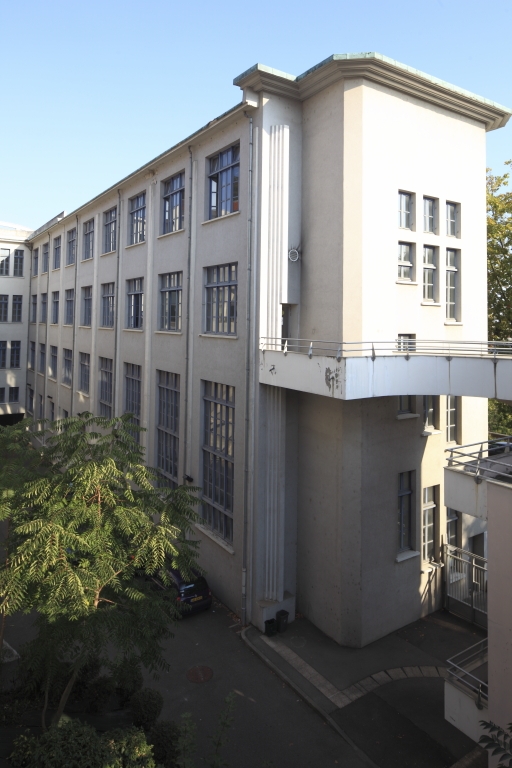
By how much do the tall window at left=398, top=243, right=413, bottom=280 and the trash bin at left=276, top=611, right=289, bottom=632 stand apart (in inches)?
414

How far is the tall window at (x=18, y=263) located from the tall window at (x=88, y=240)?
14.5 m

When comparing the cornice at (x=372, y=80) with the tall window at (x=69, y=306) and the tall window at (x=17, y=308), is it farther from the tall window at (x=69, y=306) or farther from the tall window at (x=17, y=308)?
the tall window at (x=17, y=308)

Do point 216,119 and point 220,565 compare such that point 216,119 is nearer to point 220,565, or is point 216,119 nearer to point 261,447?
point 261,447

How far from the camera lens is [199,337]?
19.5m

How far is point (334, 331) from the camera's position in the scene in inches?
619

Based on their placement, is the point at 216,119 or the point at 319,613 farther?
the point at 216,119

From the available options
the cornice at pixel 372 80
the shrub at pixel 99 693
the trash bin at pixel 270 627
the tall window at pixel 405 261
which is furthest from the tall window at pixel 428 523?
the cornice at pixel 372 80

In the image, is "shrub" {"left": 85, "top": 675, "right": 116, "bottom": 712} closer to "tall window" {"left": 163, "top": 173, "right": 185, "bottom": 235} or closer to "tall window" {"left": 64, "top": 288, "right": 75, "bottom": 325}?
"tall window" {"left": 163, "top": 173, "right": 185, "bottom": 235}

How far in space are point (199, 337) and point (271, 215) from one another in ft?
16.7

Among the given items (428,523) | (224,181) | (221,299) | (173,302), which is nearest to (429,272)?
(221,299)

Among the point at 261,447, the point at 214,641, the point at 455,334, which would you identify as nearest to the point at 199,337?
the point at 261,447

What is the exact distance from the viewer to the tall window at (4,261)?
4322 cm

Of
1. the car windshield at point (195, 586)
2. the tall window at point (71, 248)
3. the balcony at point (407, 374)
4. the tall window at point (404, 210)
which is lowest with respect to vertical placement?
the car windshield at point (195, 586)

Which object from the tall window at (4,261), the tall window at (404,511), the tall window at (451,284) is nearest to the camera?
the tall window at (404,511)
